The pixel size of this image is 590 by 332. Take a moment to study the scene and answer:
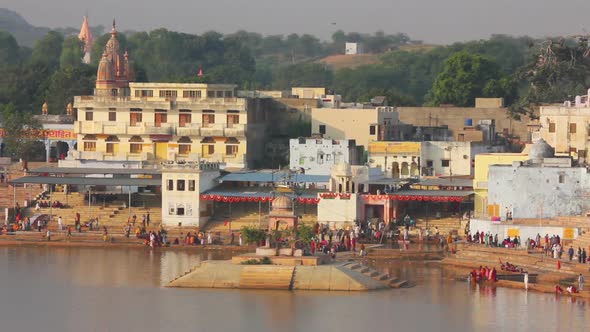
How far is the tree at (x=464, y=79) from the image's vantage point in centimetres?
8056

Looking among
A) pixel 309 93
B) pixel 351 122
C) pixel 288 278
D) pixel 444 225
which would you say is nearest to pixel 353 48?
pixel 309 93

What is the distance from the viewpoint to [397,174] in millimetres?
61875

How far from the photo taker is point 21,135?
68.3 m

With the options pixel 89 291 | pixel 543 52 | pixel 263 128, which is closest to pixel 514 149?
pixel 543 52

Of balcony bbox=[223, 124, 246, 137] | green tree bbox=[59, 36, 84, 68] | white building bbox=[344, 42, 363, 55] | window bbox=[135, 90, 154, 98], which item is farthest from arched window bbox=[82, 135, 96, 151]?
white building bbox=[344, 42, 363, 55]

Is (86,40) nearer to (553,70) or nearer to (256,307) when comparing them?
(553,70)

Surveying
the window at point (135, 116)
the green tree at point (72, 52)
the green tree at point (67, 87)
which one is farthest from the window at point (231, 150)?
the green tree at point (72, 52)

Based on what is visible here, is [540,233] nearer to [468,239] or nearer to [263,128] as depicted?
[468,239]

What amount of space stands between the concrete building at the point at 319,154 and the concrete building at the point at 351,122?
281 cm

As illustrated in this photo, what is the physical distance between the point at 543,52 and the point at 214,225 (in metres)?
15.7

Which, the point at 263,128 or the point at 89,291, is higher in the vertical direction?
the point at 263,128

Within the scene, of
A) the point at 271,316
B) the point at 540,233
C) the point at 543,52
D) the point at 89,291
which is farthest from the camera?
the point at 543,52

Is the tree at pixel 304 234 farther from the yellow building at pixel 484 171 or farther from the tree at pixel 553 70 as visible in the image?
the tree at pixel 553 70

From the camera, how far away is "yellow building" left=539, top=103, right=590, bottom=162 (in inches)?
2222
